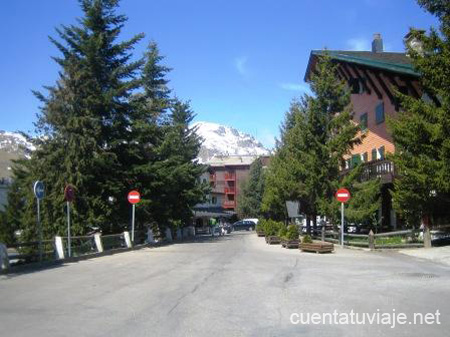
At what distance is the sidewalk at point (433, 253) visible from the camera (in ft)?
65.8

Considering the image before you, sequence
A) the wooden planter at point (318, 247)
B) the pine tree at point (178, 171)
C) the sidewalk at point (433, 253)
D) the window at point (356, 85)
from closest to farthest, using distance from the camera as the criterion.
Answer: the sidewalk at point (433, 253) → the wooden planter at point (318, 247) → the pine tree at point (178, 171) → the window at point (356, 85)

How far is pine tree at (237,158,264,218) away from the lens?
97250 millimetres

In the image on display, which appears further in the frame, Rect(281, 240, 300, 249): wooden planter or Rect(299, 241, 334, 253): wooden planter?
Rect(281, 240, 300, 249): wooden planter

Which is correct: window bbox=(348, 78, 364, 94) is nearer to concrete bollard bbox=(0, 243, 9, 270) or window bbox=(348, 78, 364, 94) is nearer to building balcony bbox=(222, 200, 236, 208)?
concrete bollard bbox=(0, 243, 9, 270)

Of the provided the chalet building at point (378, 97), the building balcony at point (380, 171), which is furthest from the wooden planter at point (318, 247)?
the building balcony at point (380, 171)

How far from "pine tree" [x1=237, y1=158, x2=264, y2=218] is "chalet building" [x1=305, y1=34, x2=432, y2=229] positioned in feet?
164

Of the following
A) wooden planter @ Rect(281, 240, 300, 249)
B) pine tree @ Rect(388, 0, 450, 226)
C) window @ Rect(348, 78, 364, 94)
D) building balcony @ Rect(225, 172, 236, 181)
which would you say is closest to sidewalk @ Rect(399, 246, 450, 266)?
pine tree @ Rect(388, 0, 450, 226)

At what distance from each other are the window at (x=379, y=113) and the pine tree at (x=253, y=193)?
55.6 m

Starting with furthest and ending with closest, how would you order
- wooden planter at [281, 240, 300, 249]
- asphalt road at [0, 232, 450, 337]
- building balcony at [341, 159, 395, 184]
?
building balcony at [341, 159, 395, 184] → wooden planter at [281, 240, 300, 249] → asphalt road at [0, 232, 450, 337]

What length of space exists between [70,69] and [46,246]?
13.9 metres

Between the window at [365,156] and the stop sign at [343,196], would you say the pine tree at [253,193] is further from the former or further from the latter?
the stop sign at [343,196]

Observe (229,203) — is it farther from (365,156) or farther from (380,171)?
(380,171)

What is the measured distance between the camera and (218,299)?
11.4 metres

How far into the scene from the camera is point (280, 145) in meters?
55.1
